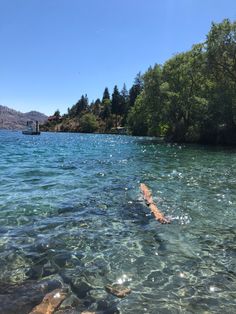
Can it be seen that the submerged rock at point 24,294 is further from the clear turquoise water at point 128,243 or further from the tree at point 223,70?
the tree at point 223,70

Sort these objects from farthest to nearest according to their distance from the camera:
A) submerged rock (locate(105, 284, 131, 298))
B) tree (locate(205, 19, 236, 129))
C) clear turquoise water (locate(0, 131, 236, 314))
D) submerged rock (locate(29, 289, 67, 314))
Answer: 1. tree (locate(205, 19, 236, 129))
2. clear turquoise water (locate(0, 131, 236, 314))
3. submerged rock (locate(105, 284, 131, 298))
4. submerged rock (locate(29, 289, 67, 314))

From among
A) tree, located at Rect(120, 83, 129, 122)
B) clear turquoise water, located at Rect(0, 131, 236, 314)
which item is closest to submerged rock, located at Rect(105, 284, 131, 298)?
clear turquoise water, located at Rect(0, 131, 236, 314)

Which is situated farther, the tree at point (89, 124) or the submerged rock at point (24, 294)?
the tree at point (89, 124)

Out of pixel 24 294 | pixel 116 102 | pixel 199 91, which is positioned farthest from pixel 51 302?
pixel 116 102

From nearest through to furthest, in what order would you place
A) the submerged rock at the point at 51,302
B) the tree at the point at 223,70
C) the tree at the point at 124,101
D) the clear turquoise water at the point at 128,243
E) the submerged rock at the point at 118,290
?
the submerged rock at the point at 51,302 < the submerged rock at the point at 118,290 < the clear turquoise water at the point at 128,243 < the tree at the point at 223,70 < the tree at the point at 124,101

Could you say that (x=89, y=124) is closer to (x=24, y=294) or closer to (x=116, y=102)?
(x=116, y=102)

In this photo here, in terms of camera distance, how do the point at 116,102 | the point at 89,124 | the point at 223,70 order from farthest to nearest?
the point at 89,124
the point at 116,102
the point at 223,70

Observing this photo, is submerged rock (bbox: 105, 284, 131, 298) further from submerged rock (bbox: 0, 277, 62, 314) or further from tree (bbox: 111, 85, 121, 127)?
tree (bbox: 111, 85, 121, 127)

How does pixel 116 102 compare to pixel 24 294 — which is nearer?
pixel 24 294

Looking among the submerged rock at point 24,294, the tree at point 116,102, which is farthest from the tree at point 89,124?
the submerged rock at point 24,294

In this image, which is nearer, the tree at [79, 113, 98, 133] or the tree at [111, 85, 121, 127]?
the tree at [111, 85, 121, 127]

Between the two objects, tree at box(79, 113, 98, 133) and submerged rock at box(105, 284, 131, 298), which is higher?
tree at box(79, 113, 98, 133)

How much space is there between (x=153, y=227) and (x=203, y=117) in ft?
168

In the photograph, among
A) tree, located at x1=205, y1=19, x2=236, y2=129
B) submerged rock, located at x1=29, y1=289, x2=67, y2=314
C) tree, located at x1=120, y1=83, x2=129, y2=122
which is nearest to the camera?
submerged rock, located at x1=29, y1=289, x2=67, y2=314
